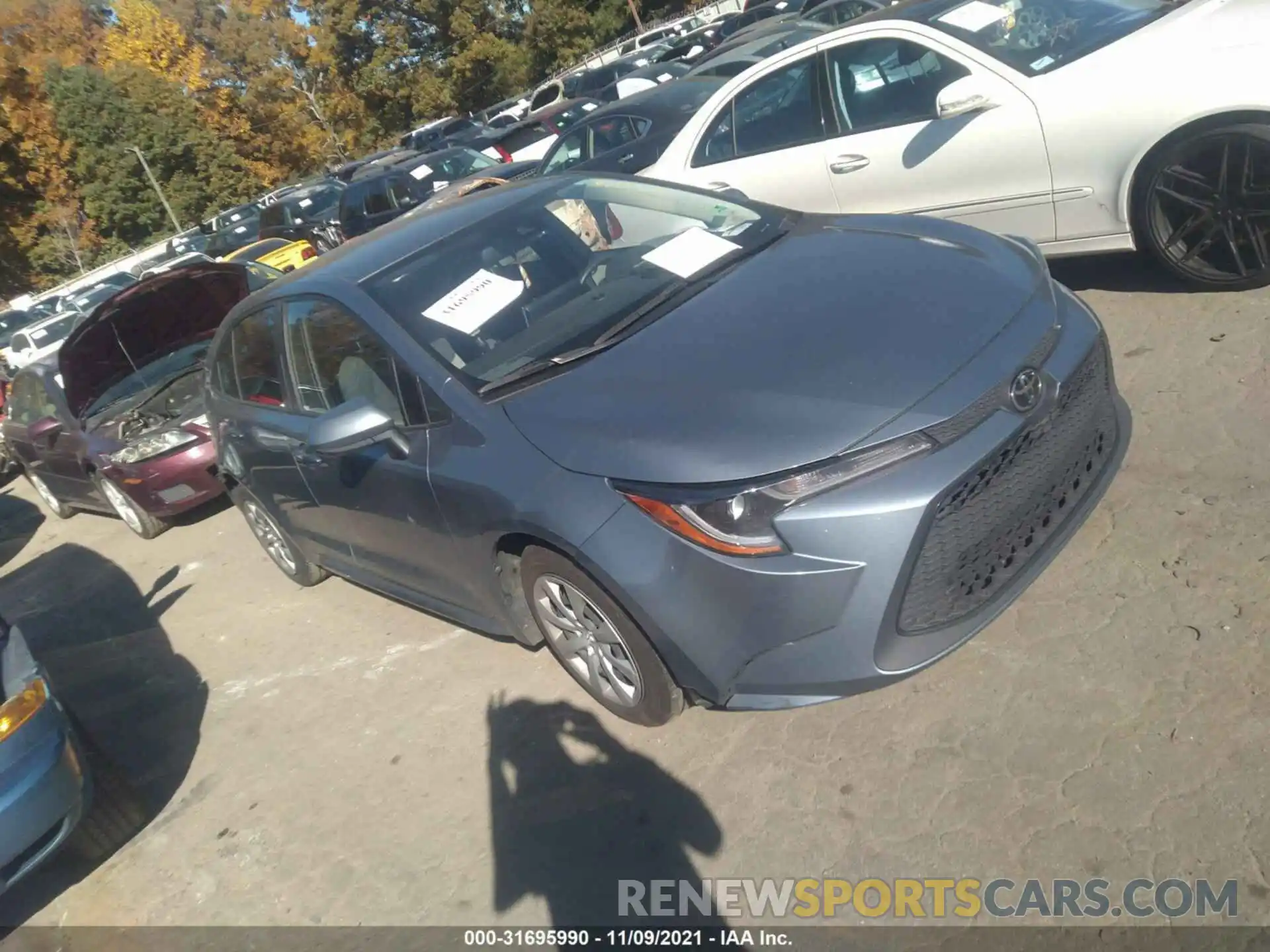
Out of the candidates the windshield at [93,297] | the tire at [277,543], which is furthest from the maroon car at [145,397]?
the windshield at [93,297]

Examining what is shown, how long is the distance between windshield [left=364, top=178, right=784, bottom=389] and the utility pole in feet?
147

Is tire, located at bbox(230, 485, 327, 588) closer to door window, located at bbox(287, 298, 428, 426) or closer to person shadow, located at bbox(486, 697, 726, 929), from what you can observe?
door window, located at bbox(287, 298, 428, 426)

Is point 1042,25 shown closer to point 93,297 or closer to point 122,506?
point 122,506

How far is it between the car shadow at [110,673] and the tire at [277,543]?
0.73 meters

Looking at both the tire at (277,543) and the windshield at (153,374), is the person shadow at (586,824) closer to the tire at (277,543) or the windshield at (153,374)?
the tire at (277,543)

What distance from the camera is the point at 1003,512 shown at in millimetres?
2877

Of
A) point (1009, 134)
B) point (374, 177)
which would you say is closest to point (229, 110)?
point (374, 177)

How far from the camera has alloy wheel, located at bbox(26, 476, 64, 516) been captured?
9430 millimetres

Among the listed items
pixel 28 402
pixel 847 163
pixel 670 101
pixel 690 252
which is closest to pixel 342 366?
pixel 690 252

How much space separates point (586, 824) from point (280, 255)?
1427 cm

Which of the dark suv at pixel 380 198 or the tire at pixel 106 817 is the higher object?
the dark suv at pixel 380 198

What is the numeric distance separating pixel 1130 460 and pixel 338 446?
2.92 m

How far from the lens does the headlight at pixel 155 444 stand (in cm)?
716

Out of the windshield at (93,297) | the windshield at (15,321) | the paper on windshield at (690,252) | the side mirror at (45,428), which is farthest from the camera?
the windshield at (15,321)
